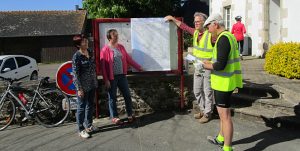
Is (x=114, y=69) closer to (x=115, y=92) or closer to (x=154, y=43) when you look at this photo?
(x=115, y=92)

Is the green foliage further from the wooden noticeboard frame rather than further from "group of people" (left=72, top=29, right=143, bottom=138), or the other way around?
"group of people" (left=72, top=29, right=143, bottom=138)

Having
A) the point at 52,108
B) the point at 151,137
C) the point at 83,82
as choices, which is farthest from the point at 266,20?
the point at 83,82

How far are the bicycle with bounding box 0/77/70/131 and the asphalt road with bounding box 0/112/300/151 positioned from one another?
8.5 inches

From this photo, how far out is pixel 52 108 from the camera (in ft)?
24.2

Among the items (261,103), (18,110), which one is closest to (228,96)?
(261,103)

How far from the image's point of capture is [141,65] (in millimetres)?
7484

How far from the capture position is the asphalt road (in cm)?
570

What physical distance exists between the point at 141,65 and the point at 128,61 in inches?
14.0

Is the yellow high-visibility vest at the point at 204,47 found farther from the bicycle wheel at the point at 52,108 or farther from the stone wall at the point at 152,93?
the bicycle wheel at the point at 52,108

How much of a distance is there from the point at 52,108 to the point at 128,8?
2386 centimetres

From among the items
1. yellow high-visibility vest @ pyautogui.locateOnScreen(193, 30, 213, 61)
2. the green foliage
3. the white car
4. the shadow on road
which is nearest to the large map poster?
yellow high-visibility vest @ pyautogui.locateOnScreen(193, 30, 213, 61)

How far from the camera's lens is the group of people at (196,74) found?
5.02 meters

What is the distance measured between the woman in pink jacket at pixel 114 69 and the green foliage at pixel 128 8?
2311 centimetres

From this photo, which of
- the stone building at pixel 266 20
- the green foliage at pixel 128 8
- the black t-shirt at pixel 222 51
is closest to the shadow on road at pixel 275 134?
the black t-shirt at pixel 222 51
